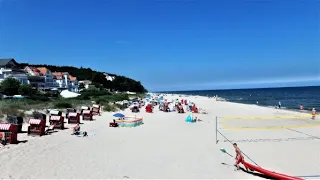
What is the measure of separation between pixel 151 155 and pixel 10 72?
6762 centimetres

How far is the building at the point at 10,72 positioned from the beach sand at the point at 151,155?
191ft

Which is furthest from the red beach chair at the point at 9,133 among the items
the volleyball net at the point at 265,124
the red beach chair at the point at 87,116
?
the volleyball net at the point at 265,124

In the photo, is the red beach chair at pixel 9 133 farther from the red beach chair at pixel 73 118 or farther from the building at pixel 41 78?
the building at pixel 41 78

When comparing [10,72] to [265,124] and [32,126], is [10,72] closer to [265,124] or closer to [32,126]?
[32,126]

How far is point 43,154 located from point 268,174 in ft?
27.4

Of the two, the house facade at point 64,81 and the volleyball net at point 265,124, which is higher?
the house facade at point 64,81

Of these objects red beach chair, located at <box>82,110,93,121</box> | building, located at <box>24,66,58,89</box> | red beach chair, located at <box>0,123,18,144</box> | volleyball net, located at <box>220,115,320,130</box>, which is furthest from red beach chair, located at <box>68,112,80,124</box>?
building, located at <box>24,66,58,89</box>

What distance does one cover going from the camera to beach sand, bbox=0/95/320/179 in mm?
10359

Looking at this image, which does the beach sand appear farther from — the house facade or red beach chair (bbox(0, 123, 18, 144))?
the house facade

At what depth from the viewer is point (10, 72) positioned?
71562mm

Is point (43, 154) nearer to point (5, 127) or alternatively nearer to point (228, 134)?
point (5, 127)

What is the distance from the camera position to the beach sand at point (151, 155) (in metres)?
10.4

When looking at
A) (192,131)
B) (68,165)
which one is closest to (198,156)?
(68,165)

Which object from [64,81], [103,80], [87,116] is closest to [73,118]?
[87,116]
